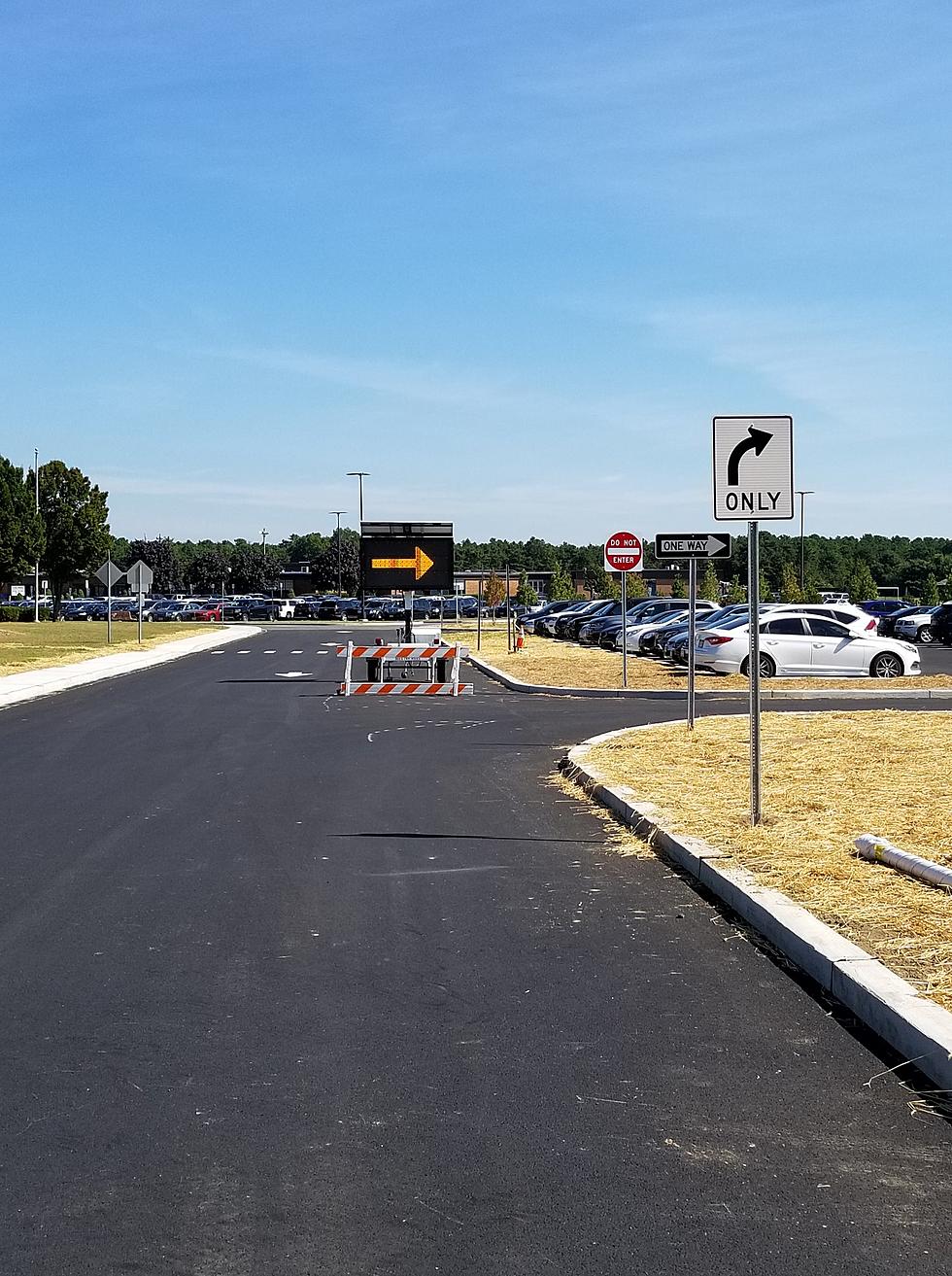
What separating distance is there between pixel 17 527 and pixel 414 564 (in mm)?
51199

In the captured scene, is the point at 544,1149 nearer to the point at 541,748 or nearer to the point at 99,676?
the point at 541,748

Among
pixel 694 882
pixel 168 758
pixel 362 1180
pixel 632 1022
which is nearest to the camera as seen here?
pixel 362 1180

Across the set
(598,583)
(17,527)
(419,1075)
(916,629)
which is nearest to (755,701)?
(419,1075)

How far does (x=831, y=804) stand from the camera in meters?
10.8

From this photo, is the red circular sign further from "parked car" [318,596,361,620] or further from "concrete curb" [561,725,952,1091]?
"parked car" [318,596,361,620]

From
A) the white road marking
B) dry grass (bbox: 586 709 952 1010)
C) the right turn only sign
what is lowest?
the white road marking

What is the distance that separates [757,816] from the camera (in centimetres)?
989

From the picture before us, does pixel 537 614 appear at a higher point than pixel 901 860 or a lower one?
higher

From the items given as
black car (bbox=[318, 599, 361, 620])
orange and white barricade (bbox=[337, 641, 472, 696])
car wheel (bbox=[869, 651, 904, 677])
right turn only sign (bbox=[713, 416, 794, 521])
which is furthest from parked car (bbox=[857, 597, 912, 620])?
right turn only sign (bbox=[713, 416, 794, 521])

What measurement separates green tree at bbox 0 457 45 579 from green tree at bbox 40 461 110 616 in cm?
556

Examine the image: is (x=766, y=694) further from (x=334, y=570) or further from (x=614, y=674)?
(x=334, y=570)

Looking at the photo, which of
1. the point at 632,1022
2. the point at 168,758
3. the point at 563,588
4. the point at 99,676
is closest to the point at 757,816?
the point at 632,1022

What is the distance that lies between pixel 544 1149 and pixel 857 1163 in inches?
39.0

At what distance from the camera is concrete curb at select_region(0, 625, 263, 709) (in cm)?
2583
